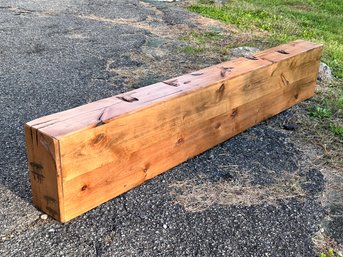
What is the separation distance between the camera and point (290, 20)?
26.0ft

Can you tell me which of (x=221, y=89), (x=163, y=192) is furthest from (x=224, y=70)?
(x=163, y=192)

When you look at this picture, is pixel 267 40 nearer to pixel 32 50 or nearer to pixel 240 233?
pixel 32 50

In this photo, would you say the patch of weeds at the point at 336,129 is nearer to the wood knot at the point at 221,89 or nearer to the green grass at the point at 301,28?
the green grass at the point at 301,28

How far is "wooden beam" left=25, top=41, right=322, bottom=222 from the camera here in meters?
2.25

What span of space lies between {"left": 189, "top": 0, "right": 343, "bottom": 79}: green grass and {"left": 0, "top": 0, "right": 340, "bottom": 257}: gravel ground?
2.15m

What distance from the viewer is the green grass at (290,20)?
20.9 feet

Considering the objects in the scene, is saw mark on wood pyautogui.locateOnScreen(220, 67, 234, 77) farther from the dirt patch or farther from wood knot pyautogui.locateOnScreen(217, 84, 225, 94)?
the dirt patch

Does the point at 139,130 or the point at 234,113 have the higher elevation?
the point at 139,130

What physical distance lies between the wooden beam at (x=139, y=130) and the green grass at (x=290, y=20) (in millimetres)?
2050

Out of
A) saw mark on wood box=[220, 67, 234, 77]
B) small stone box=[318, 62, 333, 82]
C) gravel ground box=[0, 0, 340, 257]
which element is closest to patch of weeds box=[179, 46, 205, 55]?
gravel ground box=[0, 0, 340, 257]

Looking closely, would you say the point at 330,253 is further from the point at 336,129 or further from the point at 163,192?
the point at 336,129

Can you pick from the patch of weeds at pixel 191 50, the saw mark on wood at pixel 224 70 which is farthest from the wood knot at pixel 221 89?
the patch of weeds at pixel 191 50

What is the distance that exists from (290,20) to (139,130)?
612 cm

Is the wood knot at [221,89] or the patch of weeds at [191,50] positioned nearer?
the wood knot at [221,89]
